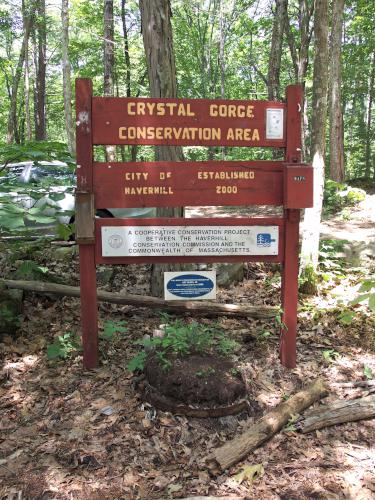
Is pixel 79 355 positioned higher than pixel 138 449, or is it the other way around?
pixel 79 355

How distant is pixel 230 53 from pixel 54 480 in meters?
27.2

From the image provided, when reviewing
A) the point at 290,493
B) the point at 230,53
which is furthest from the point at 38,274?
the point at 230,53

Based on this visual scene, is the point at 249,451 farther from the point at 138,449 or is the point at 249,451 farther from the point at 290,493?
the point at 138,449

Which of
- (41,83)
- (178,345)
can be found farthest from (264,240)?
(41,83)

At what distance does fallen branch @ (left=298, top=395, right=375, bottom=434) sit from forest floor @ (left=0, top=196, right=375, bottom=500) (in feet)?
0.19


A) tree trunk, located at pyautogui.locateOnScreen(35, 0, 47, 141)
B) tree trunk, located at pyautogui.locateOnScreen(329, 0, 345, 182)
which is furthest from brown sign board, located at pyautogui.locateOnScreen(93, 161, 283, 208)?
tree trunk, located at pyautogui.locateOnScreen(35, 0, 47, 141)

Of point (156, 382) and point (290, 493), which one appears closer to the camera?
point (290, 493)

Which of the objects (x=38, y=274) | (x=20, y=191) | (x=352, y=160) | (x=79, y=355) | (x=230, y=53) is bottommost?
(x=79, y=355)

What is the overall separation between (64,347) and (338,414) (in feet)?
8.30

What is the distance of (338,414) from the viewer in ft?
10.7

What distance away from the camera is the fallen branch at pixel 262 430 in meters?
2.79

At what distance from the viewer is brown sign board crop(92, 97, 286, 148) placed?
3.61 metres

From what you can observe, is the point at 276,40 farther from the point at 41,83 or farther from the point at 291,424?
the point at 291,424

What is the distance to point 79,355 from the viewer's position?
4.14 meters
